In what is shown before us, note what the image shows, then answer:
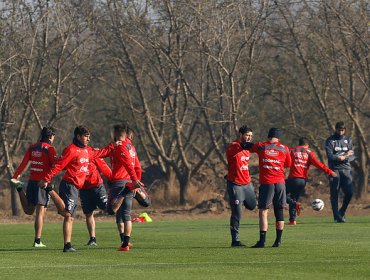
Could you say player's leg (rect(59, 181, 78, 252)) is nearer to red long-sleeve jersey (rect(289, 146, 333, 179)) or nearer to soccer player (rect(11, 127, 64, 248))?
soccer player (rect(11, 127, 64, 248))

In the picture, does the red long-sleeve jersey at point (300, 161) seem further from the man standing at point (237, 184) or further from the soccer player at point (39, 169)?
the soccer player at point (39, 169)

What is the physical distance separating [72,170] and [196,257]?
346 centimetres

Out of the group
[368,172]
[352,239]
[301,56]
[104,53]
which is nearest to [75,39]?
[104,53]

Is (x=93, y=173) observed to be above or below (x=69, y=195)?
above

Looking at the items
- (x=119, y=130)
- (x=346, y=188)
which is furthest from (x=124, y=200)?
(x=346, y=188)

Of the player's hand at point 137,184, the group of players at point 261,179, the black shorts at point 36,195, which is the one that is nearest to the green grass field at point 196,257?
the group of players at point 261,179

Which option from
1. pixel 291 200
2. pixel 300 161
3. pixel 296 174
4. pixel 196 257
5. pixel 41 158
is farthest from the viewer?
pixel 296 174

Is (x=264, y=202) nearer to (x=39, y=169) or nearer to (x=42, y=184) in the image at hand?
(x=42, y=184)

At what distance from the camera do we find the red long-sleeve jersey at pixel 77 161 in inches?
778

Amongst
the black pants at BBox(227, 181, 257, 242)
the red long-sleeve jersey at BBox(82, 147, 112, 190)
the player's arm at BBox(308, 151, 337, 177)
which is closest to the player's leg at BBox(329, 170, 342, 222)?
the player's arm at BBox(308, 151, 337, 177)

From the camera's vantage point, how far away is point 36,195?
21.1 metres

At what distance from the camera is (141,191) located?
19.9m

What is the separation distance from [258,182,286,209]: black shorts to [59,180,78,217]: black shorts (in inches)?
121

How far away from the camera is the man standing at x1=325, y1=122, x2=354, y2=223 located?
94.6 feet
